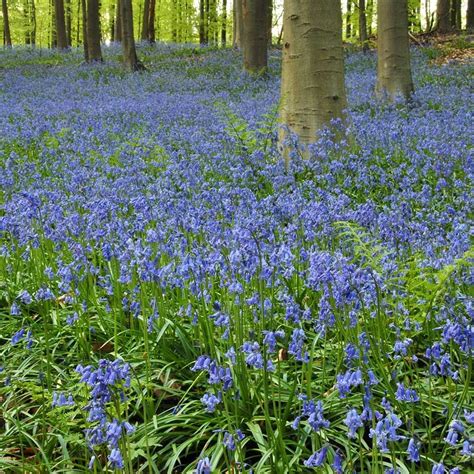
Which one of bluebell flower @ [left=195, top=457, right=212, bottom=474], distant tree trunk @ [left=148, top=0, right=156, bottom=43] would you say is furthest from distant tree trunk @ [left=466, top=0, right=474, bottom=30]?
bluebell flower @ [left=195, top=457, right=212, bottom=474]

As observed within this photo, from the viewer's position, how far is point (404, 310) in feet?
9.61

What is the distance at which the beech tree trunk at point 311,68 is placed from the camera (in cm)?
670

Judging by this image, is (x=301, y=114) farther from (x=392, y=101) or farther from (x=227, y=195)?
(x=392, y=101)

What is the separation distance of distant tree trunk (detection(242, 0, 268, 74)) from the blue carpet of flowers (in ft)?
32.6

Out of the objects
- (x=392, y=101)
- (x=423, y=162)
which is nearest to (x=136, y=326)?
(x=423, y=162)

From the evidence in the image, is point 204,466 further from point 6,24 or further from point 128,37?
point 6,24

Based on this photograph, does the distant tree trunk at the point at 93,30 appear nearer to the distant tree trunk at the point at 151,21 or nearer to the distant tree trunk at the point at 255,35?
A: the distant tree trunk at the point at 255,35

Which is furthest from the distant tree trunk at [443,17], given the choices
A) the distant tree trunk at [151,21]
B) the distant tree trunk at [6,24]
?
the distant tree trunk at [6,24]

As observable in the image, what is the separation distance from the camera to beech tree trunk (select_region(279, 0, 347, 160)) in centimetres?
670

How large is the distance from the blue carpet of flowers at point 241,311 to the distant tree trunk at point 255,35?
9.93m

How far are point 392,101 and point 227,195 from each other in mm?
6807

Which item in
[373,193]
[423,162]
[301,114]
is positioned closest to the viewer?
[373,193]

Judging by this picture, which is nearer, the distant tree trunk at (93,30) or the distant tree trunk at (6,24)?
the distant tree trunk at (93,30)

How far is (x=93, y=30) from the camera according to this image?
22406mm
